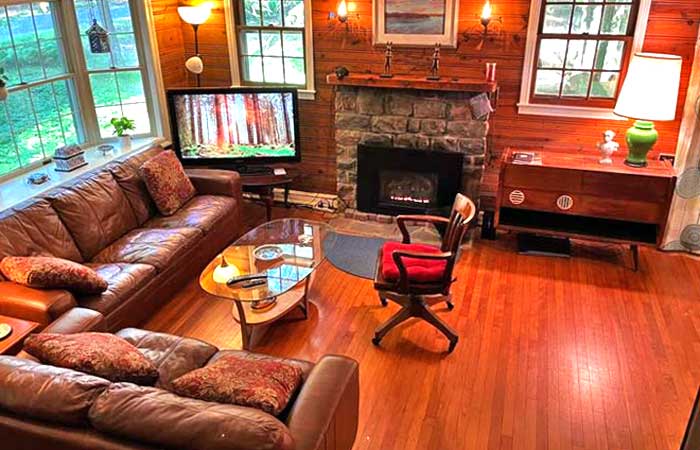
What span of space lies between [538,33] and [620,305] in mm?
2178

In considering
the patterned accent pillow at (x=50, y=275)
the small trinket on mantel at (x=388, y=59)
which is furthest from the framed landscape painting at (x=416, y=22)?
the patterned accent pillow at (x=50, y=275)

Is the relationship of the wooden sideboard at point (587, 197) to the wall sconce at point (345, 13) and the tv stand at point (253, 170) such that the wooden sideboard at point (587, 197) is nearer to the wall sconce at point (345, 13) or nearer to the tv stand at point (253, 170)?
the wall sconce at point (345, 13)

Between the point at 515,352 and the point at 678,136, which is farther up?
the point at 678,136

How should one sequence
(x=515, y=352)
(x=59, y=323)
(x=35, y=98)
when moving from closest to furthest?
(x=59, y=323) < (x=515, y=352) < (x=35, y=98)

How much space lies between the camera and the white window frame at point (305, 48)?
15.9ft

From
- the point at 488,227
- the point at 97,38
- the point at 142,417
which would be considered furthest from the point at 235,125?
the point at 142,417

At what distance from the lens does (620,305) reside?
3738 mm

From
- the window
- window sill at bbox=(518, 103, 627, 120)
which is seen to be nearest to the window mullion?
the window

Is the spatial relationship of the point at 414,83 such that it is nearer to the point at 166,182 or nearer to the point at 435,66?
the point at 435,66

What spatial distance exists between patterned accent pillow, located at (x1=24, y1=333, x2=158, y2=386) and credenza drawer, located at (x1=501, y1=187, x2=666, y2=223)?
311 cm

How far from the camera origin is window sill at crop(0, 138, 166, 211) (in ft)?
11.8

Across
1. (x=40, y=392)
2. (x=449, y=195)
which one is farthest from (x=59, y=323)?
(x=449, y=195)

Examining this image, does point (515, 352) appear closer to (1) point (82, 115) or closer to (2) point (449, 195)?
(2) point (449, 195)

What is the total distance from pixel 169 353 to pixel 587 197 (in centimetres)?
323
